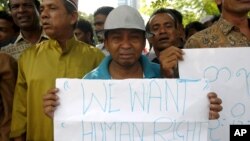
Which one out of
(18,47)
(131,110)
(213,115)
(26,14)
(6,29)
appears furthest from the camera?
(6,29)

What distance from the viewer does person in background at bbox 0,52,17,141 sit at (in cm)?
307

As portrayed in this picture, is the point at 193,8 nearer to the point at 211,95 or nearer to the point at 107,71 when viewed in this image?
the point at 107,71

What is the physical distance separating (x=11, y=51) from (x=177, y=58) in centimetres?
172

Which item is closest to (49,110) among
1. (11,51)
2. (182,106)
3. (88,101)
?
(88,101)

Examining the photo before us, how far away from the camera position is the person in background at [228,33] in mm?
2859

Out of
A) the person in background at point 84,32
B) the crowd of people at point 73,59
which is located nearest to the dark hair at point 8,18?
the person in background at point 84,32

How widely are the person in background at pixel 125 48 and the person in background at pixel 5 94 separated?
62 centimetres

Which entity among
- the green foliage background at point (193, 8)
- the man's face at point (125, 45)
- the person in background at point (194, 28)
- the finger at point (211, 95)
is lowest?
the finger at point (211, 95)

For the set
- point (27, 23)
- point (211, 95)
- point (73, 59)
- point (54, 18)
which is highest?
point (27, 23)

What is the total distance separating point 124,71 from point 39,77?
57 cm

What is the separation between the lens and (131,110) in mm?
2600

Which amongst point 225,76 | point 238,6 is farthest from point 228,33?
point 225,76

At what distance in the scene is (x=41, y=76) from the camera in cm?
300

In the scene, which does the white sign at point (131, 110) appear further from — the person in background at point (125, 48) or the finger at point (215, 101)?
the person in background at point (125, 48)
